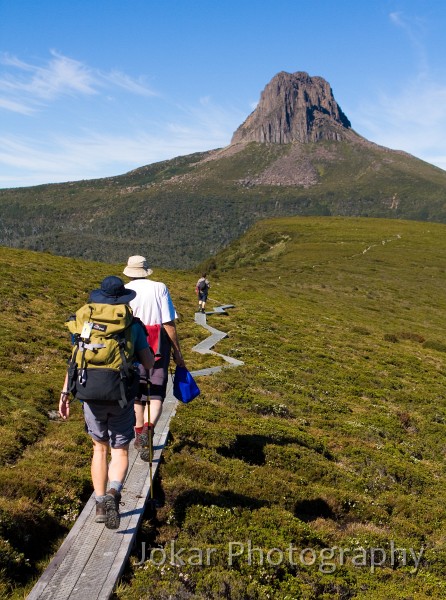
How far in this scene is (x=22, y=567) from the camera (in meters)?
6.52

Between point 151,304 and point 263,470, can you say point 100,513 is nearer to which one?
point 151,304

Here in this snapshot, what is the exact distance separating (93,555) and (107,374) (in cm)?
226

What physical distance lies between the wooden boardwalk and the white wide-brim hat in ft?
11.3

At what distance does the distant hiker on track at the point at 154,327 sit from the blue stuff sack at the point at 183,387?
0.20 metres

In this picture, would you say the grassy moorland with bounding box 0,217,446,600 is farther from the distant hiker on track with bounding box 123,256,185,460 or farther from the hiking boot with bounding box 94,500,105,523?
the distant hiker on track with bounding box 123,256,185,460

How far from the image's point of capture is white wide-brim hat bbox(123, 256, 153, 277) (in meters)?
9.05

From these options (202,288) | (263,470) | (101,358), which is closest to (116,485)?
A: (101,358)

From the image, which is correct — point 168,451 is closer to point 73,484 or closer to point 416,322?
Answer: point 73,484

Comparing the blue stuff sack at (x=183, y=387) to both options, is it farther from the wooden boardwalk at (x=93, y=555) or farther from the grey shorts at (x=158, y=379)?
the wooden boardwalk at (x=93, y=555)

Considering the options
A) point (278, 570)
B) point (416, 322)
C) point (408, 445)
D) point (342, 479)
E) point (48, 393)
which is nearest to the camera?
point (278, 570)

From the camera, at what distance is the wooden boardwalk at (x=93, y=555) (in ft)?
19.0

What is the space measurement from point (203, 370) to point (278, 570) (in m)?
12.2

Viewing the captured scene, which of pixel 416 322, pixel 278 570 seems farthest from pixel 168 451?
pixel 416 322

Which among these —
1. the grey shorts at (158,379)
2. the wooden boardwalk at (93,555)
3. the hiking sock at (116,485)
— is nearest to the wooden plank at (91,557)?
the wooden boardwalk at (93,555)
